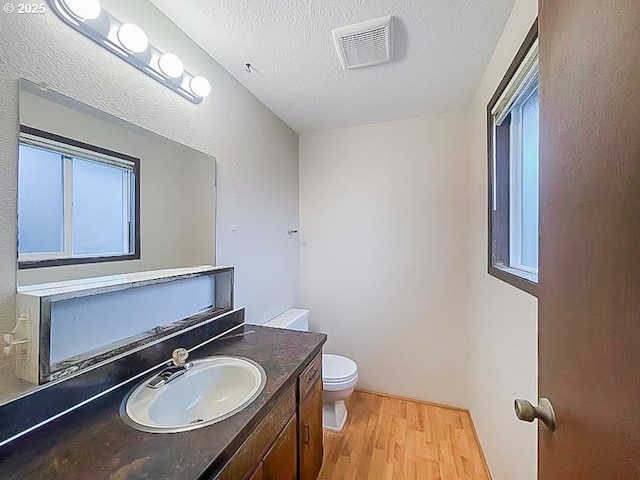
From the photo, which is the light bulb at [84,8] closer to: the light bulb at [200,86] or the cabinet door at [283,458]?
the light bulb at [200,86]

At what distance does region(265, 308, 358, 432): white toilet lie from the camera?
1.93 metres

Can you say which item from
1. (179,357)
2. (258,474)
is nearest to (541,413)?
(258,474)

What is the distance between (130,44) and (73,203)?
2.04 ft

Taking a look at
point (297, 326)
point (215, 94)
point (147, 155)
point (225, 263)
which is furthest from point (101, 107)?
point (297, 326)

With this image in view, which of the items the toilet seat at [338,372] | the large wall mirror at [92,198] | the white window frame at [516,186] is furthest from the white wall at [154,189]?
the white window frame at [516,186]

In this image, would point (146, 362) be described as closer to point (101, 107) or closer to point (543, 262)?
point (101, 107)

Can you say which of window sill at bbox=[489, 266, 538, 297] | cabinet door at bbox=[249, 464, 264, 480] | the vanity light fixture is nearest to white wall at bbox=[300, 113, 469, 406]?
window sill at bbox=[489, 266, 538, 297]

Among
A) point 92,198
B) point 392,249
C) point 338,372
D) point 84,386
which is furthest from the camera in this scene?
point 392,249

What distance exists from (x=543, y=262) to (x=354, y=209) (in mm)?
1887

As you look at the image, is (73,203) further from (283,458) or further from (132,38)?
(283,458)

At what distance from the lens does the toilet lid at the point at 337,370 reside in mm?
1947

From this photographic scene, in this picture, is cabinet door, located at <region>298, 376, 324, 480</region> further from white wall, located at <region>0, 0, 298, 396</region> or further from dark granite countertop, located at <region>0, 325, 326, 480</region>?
white wall, located at <region>0, 0, 298, 396</region>

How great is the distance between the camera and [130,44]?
1.08m

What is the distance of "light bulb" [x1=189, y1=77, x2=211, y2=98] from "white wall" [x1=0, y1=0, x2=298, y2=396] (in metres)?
0.07
